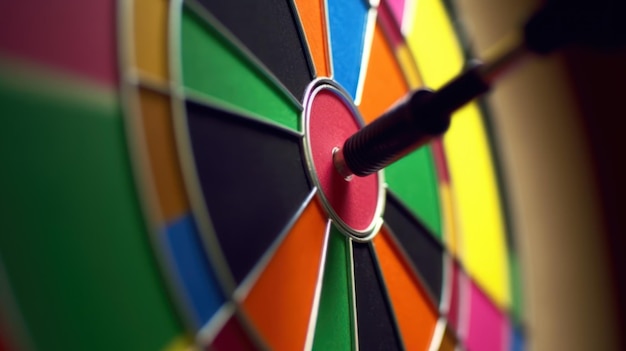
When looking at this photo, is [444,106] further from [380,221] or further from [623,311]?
[623,311]

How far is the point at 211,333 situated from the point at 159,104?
0.15 m

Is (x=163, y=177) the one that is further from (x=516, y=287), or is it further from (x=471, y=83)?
(x=516, y=287)

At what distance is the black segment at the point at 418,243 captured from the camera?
0.60m

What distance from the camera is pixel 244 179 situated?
44 cm

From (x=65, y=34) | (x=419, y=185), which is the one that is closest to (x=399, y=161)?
(x=419, y=185)

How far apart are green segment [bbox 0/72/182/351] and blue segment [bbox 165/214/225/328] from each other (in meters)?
0.02

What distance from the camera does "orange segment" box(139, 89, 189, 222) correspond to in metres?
0.37

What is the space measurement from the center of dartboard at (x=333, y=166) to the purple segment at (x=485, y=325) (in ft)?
0.58

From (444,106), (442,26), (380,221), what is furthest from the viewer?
(442,26)

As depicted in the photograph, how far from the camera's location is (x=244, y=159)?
443 mm

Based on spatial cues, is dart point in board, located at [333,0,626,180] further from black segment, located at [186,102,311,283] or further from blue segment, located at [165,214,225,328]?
blue segment, located at [165,214,225,328]

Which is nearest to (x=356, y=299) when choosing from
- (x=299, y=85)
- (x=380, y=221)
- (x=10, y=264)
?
(x=380, y=221)

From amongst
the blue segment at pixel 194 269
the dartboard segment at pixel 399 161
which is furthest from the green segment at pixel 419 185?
the blue segment at pixel 194 269

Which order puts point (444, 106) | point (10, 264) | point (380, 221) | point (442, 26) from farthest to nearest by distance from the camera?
point (442, 26) → point (380, 221) → point (444, 106) → point (10, 264)
